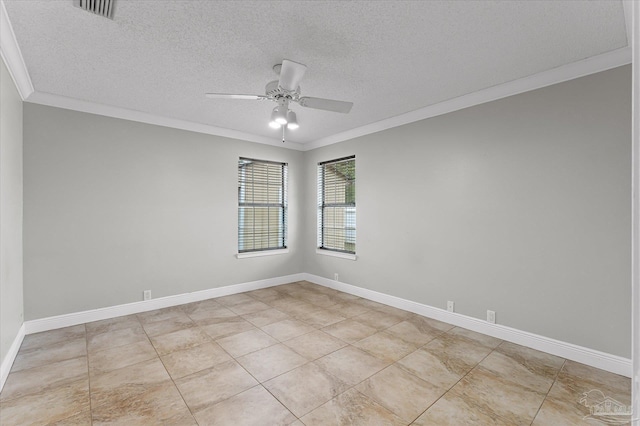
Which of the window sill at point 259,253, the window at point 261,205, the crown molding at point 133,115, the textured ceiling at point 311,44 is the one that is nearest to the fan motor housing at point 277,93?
the textured ceiling at point 311,44

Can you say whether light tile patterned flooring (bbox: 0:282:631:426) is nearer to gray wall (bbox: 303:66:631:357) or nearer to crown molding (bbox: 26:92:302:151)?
gray wall (bbox: 303:66:631:357)

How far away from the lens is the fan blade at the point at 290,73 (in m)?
2.07

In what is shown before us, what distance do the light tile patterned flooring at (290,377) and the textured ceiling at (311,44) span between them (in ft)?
8.65

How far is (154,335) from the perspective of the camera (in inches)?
120

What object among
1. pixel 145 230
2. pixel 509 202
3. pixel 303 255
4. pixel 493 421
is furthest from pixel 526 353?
pixel 145 230

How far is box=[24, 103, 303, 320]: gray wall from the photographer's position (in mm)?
3129

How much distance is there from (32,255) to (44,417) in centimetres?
202

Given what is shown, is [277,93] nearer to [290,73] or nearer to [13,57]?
[290,73]

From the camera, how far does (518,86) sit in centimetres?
279

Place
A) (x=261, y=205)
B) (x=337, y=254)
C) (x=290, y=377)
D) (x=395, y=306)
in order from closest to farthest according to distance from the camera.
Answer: (x=290, y=377)
(x=395, y=306)
(x=337, y=254)
(x=261, y=205)

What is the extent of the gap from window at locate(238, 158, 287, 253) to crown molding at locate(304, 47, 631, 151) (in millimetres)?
1937

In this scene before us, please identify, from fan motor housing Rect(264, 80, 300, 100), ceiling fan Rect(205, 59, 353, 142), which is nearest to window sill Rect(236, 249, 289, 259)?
ceiling fan Rect(205, 59, 353, 142)

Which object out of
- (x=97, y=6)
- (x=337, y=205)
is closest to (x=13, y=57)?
(x=97, y=6)

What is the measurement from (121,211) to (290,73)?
115 inches
